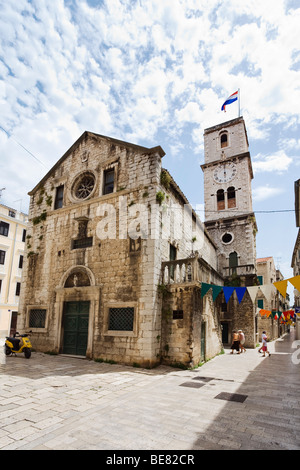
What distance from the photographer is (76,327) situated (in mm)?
11438

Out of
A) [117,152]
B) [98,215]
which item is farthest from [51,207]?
[117,152]

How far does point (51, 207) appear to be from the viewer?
14023mm

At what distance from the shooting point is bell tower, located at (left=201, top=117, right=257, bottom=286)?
2127 cm

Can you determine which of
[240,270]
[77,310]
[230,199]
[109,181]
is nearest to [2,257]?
[77,310]

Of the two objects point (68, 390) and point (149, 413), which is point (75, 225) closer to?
point (68, 390)

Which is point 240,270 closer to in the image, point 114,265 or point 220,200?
point 220,200

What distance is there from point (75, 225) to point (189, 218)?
595 centimetres

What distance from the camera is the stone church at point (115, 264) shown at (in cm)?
982

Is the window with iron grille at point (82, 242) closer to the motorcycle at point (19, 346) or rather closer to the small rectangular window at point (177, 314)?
the motorcycle at point (19, 346)

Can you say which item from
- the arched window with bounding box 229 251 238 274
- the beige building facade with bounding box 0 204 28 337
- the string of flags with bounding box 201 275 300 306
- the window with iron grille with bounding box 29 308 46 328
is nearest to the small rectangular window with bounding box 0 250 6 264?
the beige building facade with bounding box 0 204 28 337

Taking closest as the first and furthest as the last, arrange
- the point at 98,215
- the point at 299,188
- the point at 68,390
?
the point at 68,390 → the point at 98,215 → the point at 299,188

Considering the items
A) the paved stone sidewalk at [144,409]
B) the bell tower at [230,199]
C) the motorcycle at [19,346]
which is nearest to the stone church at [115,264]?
the motorcycle at [19,346]

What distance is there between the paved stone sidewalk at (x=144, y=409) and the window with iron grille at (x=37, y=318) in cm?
341

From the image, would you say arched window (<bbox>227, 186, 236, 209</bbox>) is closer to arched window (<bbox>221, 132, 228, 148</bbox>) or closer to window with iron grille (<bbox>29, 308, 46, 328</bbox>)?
arched window (<bbox>221, 132, 228, 148</bbox>)
